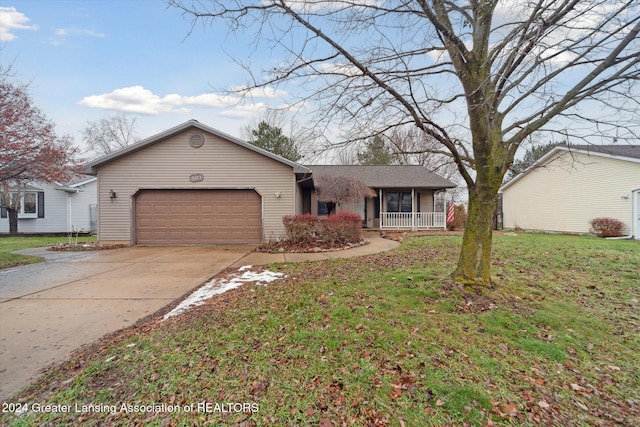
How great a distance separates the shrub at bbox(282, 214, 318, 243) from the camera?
10250 millimetres

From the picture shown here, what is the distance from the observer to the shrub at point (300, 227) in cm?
1025

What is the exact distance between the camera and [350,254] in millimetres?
8836

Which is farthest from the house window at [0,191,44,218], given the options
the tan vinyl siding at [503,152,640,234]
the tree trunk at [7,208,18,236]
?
the tan vinyl siding at [503,152,640,234]

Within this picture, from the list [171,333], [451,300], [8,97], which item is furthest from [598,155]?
[8,97]

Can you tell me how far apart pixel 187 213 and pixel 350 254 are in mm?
7023

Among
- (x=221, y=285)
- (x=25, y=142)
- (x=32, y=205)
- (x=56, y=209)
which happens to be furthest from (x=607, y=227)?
(x=32, y=205)

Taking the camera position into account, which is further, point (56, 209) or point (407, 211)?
point (56, 209)

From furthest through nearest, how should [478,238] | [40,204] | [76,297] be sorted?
[40,204] < [76,297] < [478,238]

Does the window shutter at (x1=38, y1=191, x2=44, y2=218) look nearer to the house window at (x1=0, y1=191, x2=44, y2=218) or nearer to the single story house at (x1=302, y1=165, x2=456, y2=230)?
the house window at (x1=0, y1=191, x2=44, y2=218)

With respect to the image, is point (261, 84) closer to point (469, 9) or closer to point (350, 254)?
point (469, 9)

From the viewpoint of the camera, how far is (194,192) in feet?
38.1

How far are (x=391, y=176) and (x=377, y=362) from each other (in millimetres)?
16029

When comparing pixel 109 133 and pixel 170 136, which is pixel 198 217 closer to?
pixel 170 136

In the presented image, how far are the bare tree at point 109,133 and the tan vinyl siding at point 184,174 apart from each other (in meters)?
23.4
